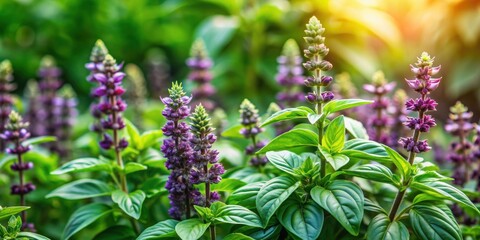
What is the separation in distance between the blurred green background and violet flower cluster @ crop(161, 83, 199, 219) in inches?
93.5

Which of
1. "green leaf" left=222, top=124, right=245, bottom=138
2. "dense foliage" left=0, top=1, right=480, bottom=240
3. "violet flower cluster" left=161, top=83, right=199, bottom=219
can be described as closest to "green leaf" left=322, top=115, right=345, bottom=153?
"dense foliage" left=0, top=1, right=480, bottom=240

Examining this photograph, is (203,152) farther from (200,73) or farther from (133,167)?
(200,73)

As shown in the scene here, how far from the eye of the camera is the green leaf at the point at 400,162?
179 cm

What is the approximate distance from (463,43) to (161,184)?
139 inches

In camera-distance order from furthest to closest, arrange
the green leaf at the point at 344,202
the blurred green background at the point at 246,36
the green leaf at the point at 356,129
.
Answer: the blurred green background at the point at 246,36 < the green leaf at the point at 356,129 < the green leaf at the point at 344,202

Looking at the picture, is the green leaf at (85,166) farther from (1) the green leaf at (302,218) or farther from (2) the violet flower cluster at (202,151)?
(1) the green leaf at (302,218)

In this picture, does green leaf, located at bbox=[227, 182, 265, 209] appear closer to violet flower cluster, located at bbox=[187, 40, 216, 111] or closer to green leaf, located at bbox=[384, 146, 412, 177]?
green leaf, located at bbox=[384, 146, 412, 177]

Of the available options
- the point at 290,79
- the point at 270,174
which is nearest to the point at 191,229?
the point at 270,174

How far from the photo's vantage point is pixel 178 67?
5.76m

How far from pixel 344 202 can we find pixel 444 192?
0.32 meters

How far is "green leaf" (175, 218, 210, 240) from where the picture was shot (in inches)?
68.7

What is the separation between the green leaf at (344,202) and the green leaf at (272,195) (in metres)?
0.08

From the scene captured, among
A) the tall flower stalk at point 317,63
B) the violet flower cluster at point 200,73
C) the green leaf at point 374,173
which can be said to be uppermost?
the violet flower cluster at point 200,73

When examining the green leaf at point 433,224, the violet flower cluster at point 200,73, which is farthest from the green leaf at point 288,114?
the violet flower cluster at point 200,73
